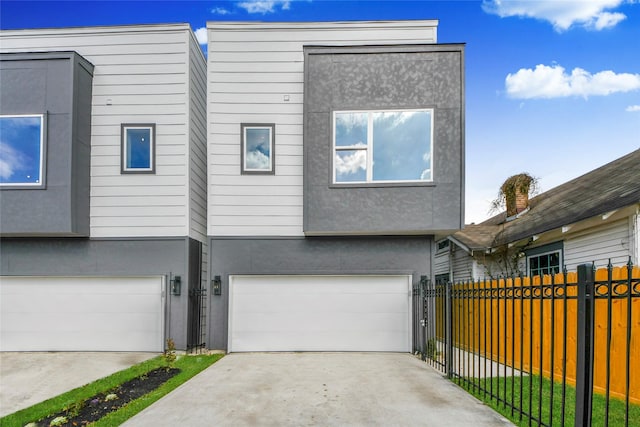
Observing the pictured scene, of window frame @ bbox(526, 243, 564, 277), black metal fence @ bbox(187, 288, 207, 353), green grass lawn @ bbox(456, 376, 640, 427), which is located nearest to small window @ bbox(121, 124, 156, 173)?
black metal fence @ bbox(187, 288, 207, 353)

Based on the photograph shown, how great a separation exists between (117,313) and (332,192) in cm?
525

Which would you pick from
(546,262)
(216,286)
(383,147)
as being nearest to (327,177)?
(383,147)

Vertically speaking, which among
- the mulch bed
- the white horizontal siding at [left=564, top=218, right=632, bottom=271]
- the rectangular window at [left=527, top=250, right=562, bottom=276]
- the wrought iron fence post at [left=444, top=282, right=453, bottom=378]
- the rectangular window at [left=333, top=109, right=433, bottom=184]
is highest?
the rectangular window at [left=333, top=109, right=433, bottom=184]

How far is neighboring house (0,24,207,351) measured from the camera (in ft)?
27.3

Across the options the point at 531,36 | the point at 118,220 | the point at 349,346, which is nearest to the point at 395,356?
the point at 349,346

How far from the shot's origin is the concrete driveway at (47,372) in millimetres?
5664

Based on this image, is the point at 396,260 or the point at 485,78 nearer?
the point at 396,260

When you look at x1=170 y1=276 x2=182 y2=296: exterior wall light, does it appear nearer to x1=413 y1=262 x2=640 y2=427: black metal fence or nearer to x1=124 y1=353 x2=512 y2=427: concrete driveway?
x1=124 y1=353 x2=512 y2=427: concrete driveway

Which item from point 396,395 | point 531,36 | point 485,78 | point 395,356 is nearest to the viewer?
point 396,395

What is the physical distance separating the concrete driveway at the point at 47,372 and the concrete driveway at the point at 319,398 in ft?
6.12

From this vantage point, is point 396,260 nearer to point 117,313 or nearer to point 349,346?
point 349,346

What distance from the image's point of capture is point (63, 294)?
28.5 feet

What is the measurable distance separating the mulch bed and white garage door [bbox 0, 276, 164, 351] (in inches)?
80.0

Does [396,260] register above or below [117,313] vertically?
above
